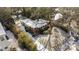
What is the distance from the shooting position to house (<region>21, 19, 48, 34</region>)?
158 centimetres

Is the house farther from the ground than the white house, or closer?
closer

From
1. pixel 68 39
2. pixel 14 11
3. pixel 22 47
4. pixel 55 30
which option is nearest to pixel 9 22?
pixel 14 11

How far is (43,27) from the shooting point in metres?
1.59

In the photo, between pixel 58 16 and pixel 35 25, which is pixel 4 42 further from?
pixel 58 16

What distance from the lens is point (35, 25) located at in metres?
1.60

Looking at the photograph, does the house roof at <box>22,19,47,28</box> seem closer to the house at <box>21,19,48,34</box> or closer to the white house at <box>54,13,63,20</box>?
the house at <box>21,19,48,34</box>

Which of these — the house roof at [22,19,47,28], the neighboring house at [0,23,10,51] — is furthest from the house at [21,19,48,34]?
the neighboring house at [0,23,10,51]

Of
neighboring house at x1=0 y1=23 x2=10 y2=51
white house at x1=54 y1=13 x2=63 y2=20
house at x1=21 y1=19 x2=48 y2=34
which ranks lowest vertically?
neighboring house at x1=0 y1=23 x2=10 y2=51

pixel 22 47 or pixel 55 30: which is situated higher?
pixel 55 30

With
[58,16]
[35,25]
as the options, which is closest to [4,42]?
[35,25]

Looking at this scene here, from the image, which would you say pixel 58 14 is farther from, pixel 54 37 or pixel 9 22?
pixel 9 22

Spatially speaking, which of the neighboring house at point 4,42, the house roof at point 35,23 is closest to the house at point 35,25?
the house roof at point 35,23

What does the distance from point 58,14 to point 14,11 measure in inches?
15.2

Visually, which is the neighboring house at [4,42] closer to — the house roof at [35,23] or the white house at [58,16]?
the house roof at [35,23]
